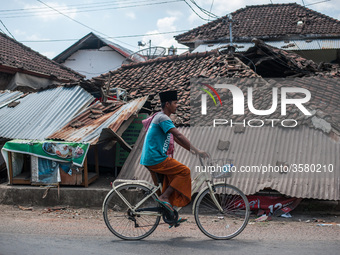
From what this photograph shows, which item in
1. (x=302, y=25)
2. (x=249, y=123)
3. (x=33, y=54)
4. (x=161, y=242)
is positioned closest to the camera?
(x=161, y=242)

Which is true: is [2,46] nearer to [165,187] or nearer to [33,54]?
[33,54]

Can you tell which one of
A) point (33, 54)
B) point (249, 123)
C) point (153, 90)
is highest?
point (33, 54)

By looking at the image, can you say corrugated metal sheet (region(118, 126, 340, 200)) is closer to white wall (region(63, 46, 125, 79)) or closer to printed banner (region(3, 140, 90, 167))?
printed banner (region(3, 140, 90, 167))

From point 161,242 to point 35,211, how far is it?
3656mm

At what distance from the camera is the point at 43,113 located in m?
9.62

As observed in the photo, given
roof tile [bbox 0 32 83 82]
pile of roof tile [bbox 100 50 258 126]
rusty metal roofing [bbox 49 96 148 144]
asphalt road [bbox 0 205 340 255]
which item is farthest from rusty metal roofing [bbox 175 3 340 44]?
asphalt road [bbox 0 205 340 255]

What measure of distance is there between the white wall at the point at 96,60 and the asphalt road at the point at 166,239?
23309mm

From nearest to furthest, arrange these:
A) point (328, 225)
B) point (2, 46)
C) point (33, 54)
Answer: point (328, 225), point (2, 46), point (33, 54)

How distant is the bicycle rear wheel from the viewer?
4.70m

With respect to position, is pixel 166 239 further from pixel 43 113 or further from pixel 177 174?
pixel 43 113

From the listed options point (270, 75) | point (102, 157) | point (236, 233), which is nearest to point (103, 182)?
point (102, 157)

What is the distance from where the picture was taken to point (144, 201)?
4.69m

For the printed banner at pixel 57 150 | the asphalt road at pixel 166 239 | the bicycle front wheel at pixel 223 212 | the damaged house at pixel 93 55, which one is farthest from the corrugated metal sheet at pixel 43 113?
the damaged house at pixel 93 55

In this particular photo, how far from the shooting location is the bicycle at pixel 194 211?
4.65 metres
